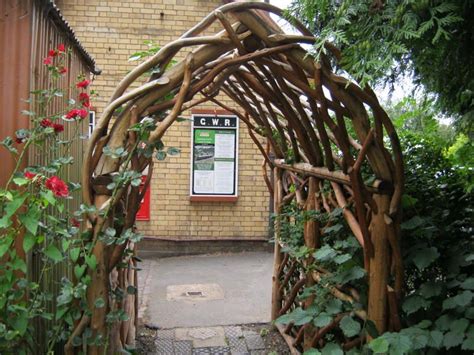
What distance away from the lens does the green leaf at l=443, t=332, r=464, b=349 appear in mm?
1921

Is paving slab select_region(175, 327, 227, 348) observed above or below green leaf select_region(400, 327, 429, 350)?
below

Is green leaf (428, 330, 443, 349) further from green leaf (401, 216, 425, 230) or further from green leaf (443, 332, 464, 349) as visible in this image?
green leaf (401, 216, 425, 230)

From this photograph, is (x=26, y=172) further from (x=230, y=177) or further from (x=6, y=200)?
(x=230, y=177)

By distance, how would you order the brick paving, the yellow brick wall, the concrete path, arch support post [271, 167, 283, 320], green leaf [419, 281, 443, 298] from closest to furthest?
green leaf [419, 281, 443, 298]
the brick paving
arch support post [271, 167, 283, 320]
the concrete path
the yellow brick wall

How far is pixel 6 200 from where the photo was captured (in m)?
2.05

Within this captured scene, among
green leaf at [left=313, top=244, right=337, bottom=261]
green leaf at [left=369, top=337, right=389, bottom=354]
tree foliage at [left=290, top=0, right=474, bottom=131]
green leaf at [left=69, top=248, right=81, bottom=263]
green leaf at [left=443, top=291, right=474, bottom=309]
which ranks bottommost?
green leaf at [left=369, top=337, right=389, bottom=354]

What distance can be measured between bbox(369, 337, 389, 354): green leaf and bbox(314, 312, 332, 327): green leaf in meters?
0.38

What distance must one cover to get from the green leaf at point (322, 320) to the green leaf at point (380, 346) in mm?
380

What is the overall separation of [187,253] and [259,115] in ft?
16.5

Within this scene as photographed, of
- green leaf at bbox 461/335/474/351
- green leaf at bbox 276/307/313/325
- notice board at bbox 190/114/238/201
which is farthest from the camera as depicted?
notice board at bbox 190/114/238/201

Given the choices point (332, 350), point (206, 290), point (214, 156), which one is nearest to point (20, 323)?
point (332, 350)

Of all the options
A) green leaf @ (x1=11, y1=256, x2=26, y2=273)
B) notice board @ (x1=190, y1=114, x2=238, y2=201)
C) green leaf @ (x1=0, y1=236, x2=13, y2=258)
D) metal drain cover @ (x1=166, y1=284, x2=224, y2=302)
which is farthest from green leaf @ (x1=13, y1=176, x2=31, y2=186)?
notice board @ (x1=190, y1=114, x2=238, y2=201)

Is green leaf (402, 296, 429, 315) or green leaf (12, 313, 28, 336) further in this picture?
green leaf (402, 296, 429, 315)

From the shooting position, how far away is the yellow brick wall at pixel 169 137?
8.27 m
